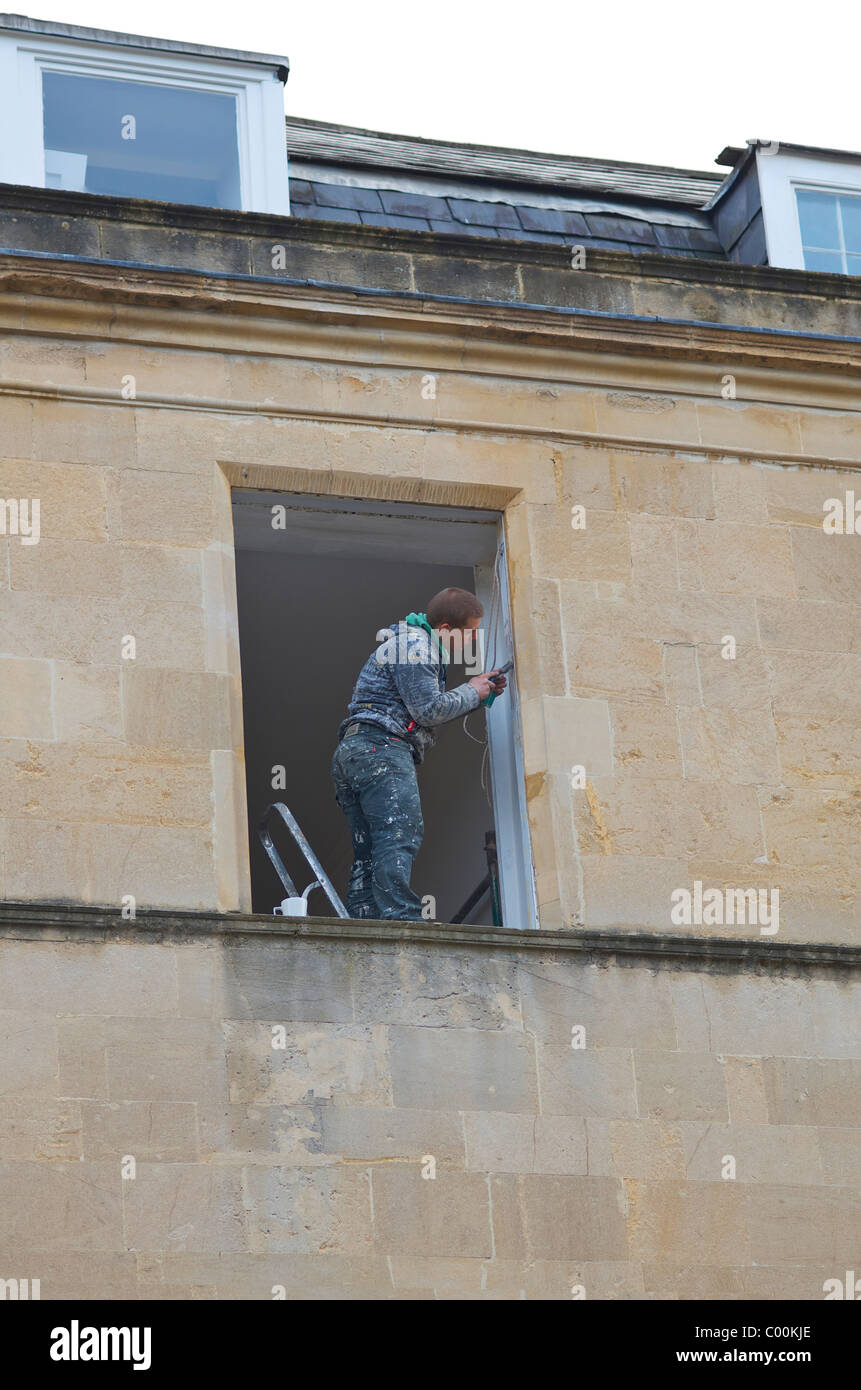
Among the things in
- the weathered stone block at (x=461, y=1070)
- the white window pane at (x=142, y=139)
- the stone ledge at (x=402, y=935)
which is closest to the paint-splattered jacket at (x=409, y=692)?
the stone ledge at (x=402, y=935)

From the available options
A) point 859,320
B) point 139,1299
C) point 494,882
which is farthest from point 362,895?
point 859,320

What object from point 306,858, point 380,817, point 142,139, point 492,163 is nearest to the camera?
point 380,817

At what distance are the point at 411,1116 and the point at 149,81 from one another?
569cm

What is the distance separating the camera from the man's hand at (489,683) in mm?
11562

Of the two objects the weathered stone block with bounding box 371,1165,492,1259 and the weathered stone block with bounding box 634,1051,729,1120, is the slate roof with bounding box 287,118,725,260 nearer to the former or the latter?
the weathered stone block with bounding box 634,1051,729,1120

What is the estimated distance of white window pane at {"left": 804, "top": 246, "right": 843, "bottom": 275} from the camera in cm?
1374

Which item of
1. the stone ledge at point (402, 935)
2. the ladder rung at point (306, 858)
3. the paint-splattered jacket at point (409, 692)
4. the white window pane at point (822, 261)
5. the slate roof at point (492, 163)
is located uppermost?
the slate roof at point (492, 163)

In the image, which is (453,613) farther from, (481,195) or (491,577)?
(481,195)

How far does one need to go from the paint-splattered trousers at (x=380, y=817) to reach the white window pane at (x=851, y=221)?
14.0ft

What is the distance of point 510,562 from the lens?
11859 mm

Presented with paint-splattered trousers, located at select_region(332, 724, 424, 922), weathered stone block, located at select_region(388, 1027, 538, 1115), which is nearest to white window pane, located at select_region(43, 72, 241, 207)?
paint-splattered trousers, located at select_region(332, 724, 424, 922)

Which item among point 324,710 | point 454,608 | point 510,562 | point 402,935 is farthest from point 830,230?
point 402,935

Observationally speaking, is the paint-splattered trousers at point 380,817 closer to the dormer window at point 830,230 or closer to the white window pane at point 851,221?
the dormer window at point 830,230

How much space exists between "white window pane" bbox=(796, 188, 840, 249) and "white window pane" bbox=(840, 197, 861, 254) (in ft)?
0.17
